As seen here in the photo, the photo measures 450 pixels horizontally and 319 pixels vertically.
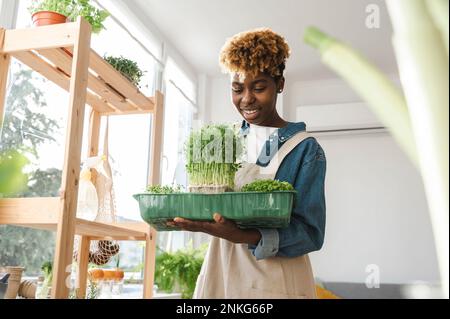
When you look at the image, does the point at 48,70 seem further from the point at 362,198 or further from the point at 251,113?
the point at 362,198

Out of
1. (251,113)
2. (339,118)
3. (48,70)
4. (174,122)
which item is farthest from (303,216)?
(339,118)

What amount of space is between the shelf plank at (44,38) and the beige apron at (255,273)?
1.62 ft

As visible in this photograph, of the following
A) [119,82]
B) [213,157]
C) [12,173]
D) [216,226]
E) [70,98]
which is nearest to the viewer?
[12,173]

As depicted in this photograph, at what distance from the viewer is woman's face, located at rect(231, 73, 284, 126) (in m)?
0.94

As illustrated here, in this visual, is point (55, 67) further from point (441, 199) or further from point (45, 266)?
point (441, 199)

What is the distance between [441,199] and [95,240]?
138 centimetres

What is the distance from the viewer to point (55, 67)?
121 centimetres

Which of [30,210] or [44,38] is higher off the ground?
[44,38]

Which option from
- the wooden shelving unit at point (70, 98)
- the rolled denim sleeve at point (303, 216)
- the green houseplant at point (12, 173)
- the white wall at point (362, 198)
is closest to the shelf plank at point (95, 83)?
the wooden shelving unit at point (70, 98)

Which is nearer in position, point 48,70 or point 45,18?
point 45,18

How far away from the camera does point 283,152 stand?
2.97 feet

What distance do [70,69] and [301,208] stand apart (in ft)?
2.34
